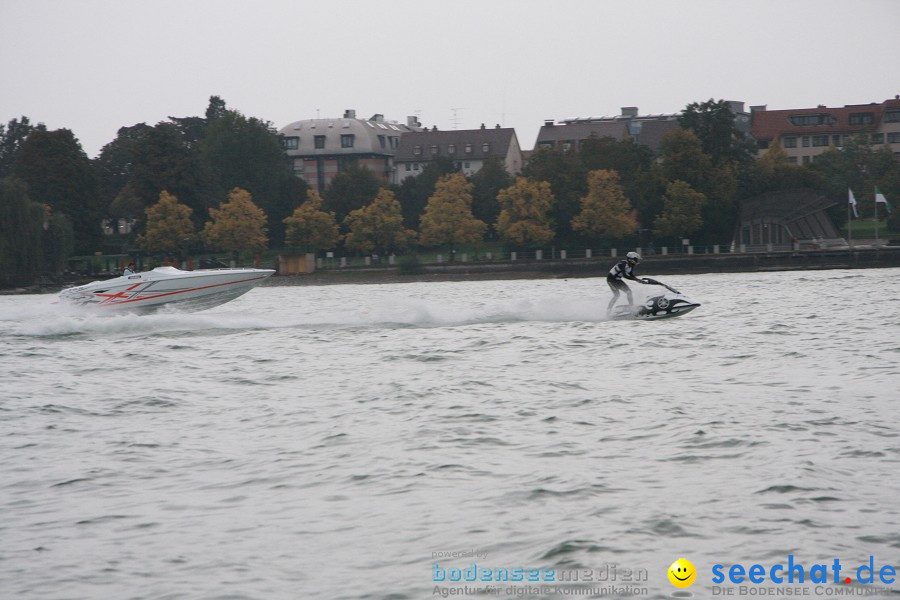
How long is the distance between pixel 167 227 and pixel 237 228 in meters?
6.23

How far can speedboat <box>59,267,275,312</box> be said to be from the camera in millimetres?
30391

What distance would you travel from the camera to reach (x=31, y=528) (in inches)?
357

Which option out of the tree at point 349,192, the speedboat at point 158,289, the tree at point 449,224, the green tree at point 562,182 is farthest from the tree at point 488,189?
the speedboat at point 158,289

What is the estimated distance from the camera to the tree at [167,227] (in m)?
88.7

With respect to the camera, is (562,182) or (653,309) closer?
(653,309)

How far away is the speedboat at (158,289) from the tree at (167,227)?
195 ft

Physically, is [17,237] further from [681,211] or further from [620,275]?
[620,275]

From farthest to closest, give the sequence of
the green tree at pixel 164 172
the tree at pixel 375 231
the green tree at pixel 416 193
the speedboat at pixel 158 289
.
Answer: the green tree at pixel 416 193 < the green tree at pixel 164 172 < the tree at pixel 375 231 < the speedboat at pixel 158 289

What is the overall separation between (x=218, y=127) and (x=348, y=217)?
33359mm

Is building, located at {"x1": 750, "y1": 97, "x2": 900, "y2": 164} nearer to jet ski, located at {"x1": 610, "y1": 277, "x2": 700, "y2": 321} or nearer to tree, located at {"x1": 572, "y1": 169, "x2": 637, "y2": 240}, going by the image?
tree, located at {"x1": 572, "y1": 169, "x2": 637, "y2": 240}

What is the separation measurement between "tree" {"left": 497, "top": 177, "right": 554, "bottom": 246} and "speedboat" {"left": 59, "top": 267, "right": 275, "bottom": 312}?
5167cm

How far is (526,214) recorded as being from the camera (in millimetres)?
82312

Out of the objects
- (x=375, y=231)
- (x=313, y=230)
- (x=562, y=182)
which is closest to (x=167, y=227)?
(x=313, y=230)

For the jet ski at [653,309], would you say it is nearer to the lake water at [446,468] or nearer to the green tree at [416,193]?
the lake water at [446,468]
